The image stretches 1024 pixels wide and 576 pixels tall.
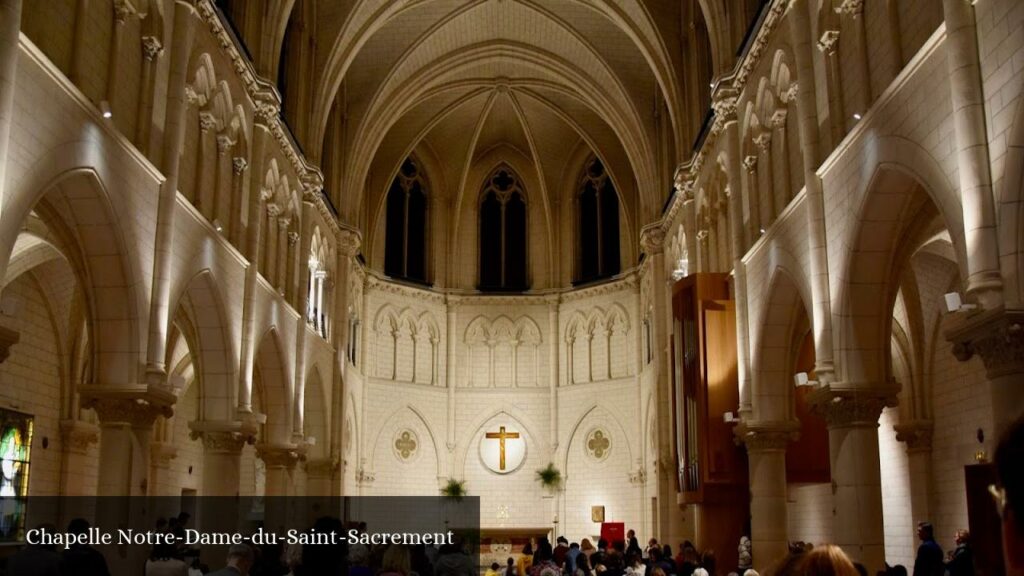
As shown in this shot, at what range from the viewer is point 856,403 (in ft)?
45.5

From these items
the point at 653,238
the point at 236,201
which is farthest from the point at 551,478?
the point at 236,201

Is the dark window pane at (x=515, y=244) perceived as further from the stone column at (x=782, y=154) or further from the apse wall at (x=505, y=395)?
the stone column at (x=782, y=154)

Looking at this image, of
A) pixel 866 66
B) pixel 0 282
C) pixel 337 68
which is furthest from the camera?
pixel 337 68

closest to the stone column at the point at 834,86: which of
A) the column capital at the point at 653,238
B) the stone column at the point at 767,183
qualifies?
the stone column at the point at 767,183

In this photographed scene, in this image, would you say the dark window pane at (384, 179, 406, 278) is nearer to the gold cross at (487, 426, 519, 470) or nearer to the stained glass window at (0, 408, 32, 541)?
the gold cross at (487, 426, 519, 470)

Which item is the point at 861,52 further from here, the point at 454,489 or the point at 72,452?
the point at 454,489

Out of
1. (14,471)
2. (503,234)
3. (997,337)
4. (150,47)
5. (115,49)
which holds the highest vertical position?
(503,234)

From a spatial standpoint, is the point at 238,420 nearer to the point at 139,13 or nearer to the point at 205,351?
the point at 205,351

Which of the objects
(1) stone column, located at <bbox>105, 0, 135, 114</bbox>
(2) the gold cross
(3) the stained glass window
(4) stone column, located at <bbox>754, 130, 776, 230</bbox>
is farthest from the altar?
(1) stone column, located at <bbox>105, 0, 135, 114</bbox>

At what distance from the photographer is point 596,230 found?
1513 inches

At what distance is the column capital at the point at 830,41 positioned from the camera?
590 inches

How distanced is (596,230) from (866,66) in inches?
972

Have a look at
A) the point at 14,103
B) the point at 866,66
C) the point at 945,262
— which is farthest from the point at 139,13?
the point at 945,262

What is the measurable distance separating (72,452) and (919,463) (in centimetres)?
1651
